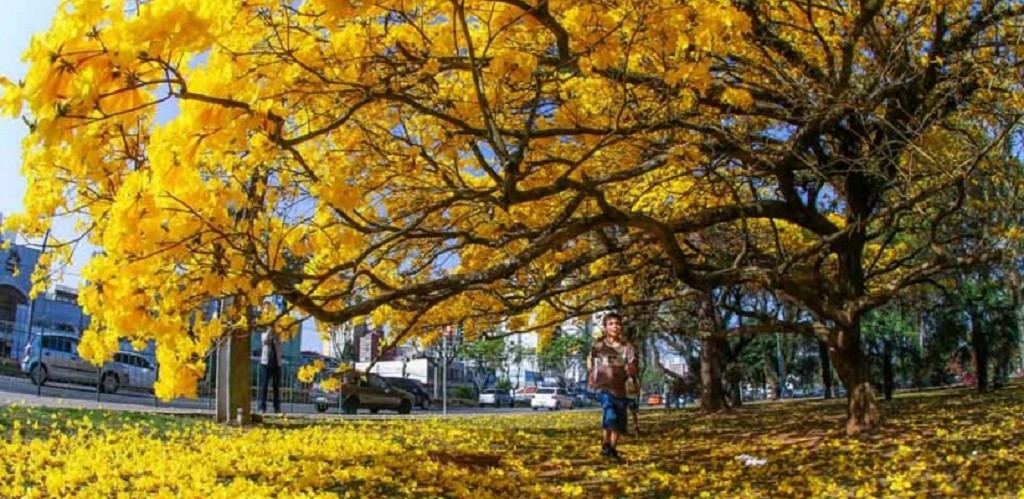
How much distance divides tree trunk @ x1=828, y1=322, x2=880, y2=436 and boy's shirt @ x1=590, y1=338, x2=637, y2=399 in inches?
90.9

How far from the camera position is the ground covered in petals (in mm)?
4988

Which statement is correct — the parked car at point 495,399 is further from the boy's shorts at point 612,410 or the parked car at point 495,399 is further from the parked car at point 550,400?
the boy's shorts at point 612,410

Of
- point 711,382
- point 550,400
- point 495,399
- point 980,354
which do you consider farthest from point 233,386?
point 495,399

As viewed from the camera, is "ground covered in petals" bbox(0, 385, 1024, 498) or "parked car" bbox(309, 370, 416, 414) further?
"parked car" bbox(309, 370, 416, 414)

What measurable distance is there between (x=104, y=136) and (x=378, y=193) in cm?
354

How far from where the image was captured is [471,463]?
6613 mm

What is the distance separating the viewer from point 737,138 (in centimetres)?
723

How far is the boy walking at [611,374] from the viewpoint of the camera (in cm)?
743

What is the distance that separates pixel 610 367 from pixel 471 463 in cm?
173

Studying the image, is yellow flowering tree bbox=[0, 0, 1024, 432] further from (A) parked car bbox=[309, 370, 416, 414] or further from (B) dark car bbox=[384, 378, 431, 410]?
(B) dark car bbox=[384, 378, 431, 410]

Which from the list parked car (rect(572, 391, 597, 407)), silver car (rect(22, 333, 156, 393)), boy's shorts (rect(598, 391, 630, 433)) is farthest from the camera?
parked car (rect(572, 391, 597, 407))

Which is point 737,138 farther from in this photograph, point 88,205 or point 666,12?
point 88,205

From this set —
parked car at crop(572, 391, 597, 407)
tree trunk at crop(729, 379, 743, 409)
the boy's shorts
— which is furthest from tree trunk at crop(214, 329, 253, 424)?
parked car at crop(572, 391, 597, 407)

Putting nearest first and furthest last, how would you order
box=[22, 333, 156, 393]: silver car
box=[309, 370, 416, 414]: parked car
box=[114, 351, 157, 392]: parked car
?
box=[22, 333, 156, 393]: silver car → box=[114, 351, 157, 392]: parked car → box=[309, 370, 416, 414]: parked car
